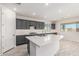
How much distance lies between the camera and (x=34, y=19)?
8070mm

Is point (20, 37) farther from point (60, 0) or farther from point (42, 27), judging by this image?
point (60, 0)

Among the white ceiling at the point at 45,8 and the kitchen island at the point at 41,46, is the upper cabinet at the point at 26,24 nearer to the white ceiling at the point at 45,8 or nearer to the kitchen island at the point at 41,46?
the white ceiling at the point at 45,8

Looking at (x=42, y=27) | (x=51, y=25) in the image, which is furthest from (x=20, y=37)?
(x=51, y=25)

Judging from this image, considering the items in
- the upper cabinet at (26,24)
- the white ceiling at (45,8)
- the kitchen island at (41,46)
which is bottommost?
the kitchen island at (41,46)

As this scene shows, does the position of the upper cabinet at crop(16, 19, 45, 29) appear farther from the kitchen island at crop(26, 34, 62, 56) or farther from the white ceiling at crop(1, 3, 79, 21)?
the kitchen island at crop(26, 34, 62, 56)

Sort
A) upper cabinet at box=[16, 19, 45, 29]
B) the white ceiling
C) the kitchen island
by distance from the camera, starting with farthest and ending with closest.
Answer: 1. upper cabinet at box=[16, 19, 45, 29]
2. the white ceiling
3. the kitchen island

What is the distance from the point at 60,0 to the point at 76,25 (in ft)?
23.8

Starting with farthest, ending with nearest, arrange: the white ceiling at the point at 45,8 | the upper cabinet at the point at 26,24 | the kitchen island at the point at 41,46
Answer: the upper cabinet at the point at 26,24, the white ceiling at the point at 45,8, the kitchen island at the point at 41,46

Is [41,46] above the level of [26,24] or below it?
below

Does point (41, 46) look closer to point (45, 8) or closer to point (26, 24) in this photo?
point (45, 8)

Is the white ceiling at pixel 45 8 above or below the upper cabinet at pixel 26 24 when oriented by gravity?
above

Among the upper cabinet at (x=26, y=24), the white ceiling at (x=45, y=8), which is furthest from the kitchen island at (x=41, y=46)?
the upper cabinet at (x=26, y=24)

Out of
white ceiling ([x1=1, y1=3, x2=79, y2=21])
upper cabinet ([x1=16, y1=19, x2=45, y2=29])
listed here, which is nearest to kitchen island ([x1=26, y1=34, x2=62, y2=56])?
white ceiling ([x1=1, y1=3, x2=79, y2=21])

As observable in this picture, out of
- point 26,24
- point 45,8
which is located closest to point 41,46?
point 45,8
